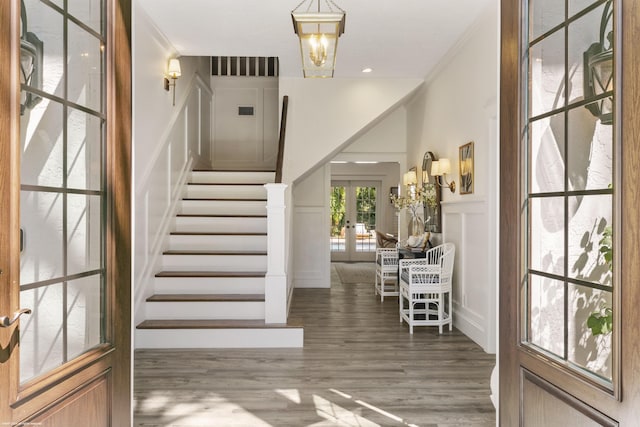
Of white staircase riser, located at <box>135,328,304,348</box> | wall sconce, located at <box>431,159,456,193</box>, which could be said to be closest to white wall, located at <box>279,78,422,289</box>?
wall sconce, located at <box>431,159,456,193</box>

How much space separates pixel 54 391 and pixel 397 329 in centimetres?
391

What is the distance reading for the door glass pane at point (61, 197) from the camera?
1467 millimetres

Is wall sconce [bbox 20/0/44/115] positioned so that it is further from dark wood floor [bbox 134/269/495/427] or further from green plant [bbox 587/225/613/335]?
dark wood floor [bbox 134/269/495/427]

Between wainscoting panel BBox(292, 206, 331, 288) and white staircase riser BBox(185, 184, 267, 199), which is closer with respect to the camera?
white staircase riser BBox(185, 184, 267, 199)

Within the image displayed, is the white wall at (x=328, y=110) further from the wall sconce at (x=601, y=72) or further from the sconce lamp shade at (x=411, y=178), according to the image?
the wall sconce at (x=601, y=72)

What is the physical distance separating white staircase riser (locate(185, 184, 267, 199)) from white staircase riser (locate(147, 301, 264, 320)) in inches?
79.7

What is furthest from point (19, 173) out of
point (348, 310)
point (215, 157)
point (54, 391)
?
point (215, 157)

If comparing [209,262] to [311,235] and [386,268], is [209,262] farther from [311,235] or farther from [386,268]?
[311,235]

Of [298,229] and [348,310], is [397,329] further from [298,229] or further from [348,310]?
[298,229]

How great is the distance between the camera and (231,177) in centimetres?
651

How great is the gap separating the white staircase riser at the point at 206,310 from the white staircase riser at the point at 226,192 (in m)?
2.02

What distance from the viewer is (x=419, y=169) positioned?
682 centimetres

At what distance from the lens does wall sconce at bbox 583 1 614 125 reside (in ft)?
4.64

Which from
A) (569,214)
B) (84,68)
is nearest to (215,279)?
(84,68)
